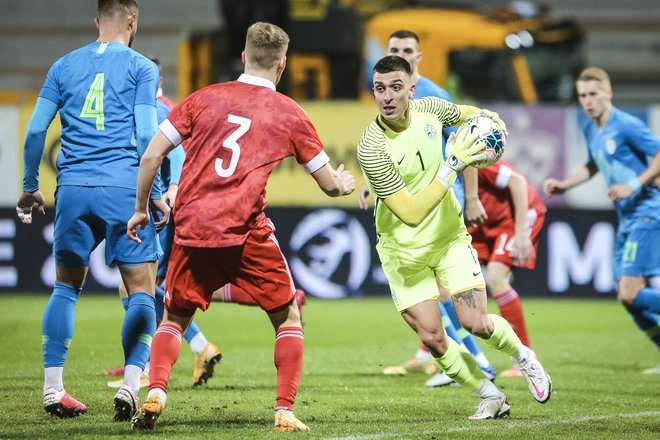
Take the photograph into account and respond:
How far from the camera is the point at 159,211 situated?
6316 millimetres

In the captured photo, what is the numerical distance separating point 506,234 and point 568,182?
86 centimetres

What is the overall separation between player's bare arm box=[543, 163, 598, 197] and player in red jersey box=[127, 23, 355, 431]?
143 inches

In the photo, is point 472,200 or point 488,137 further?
point 472,200

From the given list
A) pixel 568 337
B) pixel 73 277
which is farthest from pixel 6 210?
pixel 73 277

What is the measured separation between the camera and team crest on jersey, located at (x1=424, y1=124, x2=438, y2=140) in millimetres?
6598

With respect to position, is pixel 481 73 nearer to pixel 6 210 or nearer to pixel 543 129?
pixel 543 129

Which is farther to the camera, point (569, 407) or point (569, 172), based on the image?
point (569, 172)

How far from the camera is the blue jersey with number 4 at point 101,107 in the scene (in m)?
6.18

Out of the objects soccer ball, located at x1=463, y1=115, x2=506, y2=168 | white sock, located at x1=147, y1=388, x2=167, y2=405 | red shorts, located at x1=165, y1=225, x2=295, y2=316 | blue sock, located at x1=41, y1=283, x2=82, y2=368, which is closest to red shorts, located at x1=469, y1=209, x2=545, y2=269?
soccer ball, located at x1=463, y1=115, x2=506, y2=168

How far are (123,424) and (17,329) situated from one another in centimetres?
551

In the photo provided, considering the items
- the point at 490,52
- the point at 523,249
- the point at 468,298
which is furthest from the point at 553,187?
the point at 490,52

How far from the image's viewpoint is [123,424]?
588 cm

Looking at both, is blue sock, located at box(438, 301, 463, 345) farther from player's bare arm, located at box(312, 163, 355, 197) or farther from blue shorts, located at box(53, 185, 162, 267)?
blue shorts, located at box(53, 185, 162, 267)

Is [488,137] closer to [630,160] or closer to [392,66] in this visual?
[392,66]
